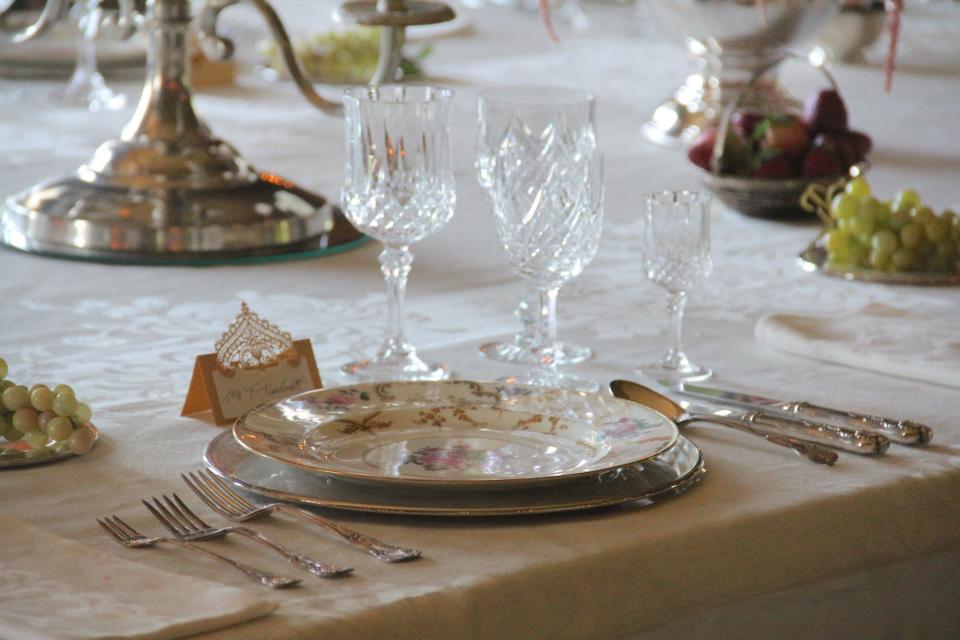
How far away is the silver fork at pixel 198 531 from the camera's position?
2.54 feet

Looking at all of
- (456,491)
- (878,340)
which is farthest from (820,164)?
(456,491)

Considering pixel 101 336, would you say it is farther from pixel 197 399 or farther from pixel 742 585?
pixel 742 585

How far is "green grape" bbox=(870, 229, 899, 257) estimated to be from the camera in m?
1.56

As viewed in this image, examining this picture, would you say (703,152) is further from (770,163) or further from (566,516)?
(566,516)

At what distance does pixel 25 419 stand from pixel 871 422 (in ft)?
1.95

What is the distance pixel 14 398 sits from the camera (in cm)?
95

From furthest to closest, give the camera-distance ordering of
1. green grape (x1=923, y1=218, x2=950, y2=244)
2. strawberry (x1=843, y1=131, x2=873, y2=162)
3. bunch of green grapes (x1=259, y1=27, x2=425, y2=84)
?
bunch of green grapes (x1=259, y1=27, x2=425, y2=84), strawberry (x1=843, y1=131, x2=873, y2=162), green grape (x1=923, y1=218, x2=950, y2=244)

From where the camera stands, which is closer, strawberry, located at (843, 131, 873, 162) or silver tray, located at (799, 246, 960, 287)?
silver tray, located at (799, 246, 960, 287)

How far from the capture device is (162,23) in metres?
1.59

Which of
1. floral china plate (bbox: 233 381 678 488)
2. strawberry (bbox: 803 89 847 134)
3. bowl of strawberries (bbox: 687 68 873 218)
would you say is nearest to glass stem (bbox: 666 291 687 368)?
floral china plate (bbox: 233 381 678 488)

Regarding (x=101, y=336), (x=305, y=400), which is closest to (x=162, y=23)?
(x=101, y=336)

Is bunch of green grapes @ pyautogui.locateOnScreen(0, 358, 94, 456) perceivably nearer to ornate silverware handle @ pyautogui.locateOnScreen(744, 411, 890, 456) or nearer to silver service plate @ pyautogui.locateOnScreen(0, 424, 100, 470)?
silver service plate @ pyautogui.locateOnScreen(0, 424, 100, 470)

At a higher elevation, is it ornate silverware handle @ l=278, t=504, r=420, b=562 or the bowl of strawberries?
the bowl of strawberries

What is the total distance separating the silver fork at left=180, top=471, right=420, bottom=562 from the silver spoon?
310mm
